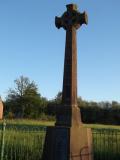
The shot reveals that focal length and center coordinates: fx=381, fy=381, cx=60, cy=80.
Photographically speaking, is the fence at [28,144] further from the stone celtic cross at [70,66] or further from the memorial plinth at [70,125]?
the stone celtic cross at [70,66]

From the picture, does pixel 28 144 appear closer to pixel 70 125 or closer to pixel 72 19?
pixel 70 125

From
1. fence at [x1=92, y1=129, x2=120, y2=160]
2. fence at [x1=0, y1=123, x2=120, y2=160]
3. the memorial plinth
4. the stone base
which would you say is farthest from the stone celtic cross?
fence at [x1=92, y1=129, x2=120, y2=160]

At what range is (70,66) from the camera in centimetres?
980

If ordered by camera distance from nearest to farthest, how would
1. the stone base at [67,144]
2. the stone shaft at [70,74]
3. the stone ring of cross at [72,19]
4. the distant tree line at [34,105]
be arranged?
the stone base at [67,144], the stone shaft at [70,74], the stone ring of cross at [72,19], the distant tree line at [34,105]

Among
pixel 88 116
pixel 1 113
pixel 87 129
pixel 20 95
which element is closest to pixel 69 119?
pixel 87 129

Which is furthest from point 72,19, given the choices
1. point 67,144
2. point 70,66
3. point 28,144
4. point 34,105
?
point 34,105

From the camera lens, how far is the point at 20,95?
77312 millimetres

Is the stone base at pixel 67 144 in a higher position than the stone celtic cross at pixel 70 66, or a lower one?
lower

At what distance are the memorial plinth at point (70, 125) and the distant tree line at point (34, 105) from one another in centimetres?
4812

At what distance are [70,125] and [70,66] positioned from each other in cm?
153

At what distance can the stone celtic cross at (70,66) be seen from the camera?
31.3 feet

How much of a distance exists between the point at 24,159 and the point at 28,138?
0.72 metres

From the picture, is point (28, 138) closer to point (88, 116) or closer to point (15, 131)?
point (15, 131)

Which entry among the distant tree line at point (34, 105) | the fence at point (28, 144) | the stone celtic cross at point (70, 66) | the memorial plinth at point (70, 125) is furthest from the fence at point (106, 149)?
the distant tree line at point (34, 105)
